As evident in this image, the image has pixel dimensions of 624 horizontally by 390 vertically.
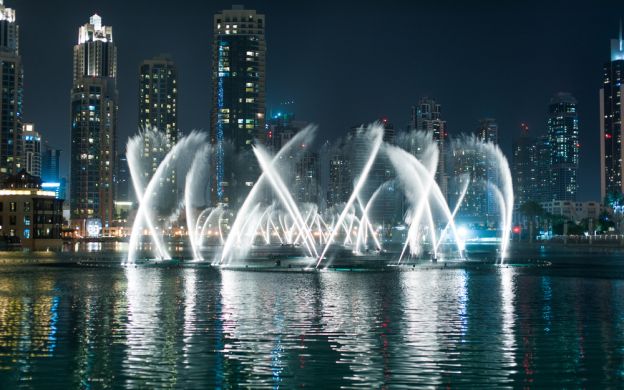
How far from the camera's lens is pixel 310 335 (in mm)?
27734

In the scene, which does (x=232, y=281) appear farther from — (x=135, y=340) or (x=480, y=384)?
(x=480, y=384)

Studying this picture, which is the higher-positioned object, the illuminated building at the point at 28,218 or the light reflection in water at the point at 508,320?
the illuminated building at the point at 28,218

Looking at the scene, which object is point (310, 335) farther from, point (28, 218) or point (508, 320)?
point (28, 218)

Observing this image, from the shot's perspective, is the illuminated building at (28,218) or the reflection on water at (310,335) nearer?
the reflection on water at (310,335)

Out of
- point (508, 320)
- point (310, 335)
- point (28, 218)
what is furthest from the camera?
point (28, 218)

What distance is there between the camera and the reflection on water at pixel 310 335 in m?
20.6

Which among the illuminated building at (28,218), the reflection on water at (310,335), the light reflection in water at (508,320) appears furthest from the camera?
the illuminated building at (28,218)

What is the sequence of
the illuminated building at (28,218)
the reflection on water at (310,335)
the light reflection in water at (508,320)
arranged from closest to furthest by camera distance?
the reflection on water at (310,335), the light reflection in water at (508,320), the illuminated building at (28,218)

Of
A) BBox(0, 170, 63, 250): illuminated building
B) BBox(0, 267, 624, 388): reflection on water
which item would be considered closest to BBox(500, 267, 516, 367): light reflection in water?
BBox(0, 267, 624, 388): reflection on water

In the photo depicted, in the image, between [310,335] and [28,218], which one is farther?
[28,218]

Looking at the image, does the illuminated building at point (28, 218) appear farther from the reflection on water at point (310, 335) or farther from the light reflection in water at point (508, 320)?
the light reflection in water at point (508, 320)

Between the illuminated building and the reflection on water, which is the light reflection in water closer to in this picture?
the reflection on water

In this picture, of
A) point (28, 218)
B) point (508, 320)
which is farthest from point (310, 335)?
point (28, 218)

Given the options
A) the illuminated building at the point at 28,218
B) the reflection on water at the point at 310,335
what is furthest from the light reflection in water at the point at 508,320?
the illuminated building at the point at 28,218
